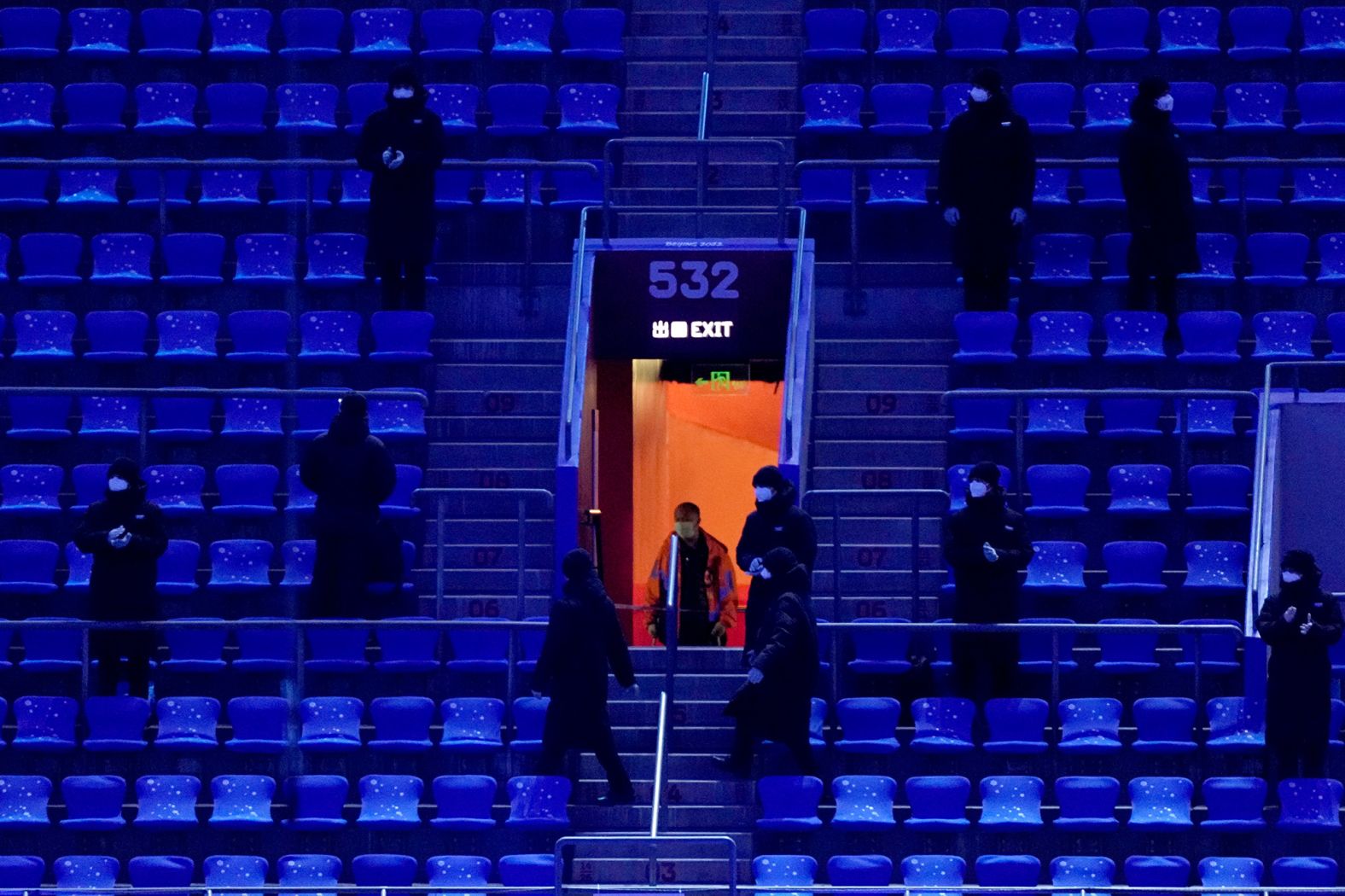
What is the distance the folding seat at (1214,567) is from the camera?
16688 millimetres

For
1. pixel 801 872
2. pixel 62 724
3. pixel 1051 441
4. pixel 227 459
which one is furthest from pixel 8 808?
pixel 1051 441

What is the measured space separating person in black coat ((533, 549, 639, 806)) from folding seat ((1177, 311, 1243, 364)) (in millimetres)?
4777

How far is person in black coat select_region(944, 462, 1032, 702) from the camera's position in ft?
51.2

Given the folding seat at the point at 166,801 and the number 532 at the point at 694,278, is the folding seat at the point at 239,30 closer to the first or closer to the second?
the number 532 at the point at 694,278

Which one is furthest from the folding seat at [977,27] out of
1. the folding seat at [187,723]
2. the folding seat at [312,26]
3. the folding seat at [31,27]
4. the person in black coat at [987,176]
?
the folding seat at [187,723]

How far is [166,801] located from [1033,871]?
451cm

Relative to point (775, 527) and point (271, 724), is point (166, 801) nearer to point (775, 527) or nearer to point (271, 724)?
point (271, 724)

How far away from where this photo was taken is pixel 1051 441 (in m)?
17.5

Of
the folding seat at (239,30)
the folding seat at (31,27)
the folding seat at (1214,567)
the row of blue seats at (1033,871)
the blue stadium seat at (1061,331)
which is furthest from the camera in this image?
the folding seat at (31,27)

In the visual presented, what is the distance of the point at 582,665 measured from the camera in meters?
15.0

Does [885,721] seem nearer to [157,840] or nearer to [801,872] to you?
[801,872]

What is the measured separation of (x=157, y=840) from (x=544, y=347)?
171 inches

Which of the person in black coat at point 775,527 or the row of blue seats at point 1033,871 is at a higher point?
the person in black coat at point 775,527

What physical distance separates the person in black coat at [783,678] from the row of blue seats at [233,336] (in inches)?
144
